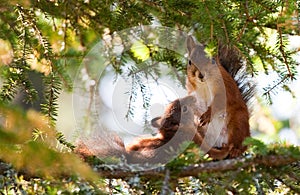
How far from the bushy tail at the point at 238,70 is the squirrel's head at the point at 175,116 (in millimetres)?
174

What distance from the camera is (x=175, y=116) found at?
7.29 feet

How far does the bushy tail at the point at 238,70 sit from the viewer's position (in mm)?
2139

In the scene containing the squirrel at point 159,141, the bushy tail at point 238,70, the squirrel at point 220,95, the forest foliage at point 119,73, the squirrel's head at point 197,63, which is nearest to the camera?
the forest foliage at point 119,73

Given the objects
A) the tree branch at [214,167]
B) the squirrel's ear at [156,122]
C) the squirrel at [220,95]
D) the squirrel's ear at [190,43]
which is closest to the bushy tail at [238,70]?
the squirrel at [220,95]

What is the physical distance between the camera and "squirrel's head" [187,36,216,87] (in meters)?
2.25

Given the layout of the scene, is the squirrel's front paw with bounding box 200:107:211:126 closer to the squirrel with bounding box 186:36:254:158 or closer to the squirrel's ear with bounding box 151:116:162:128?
the squirrel with bounding box 186:36:254:158

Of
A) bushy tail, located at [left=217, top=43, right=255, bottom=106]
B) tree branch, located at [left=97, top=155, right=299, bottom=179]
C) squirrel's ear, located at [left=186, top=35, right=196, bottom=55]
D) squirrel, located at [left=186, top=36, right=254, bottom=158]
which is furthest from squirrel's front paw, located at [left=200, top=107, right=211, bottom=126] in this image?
tree branch, located at [left=97, top=155, right=299, bottom=179]

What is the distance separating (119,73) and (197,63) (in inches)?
12.3

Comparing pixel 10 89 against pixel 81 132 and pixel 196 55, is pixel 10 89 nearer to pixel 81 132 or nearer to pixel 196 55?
pixel 81 132

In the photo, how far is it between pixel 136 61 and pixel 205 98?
290 mm

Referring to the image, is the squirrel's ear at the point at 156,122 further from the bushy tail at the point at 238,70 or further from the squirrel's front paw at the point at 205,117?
the bushy tail at the point at 238,70

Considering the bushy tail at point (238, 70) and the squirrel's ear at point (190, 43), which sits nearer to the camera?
the bushy tail at point (238, 70)

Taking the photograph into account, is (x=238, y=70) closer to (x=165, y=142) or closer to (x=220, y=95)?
(x=220, y=95)

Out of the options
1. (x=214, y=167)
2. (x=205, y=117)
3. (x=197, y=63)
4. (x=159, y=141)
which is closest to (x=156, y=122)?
(x=159, y=141)
